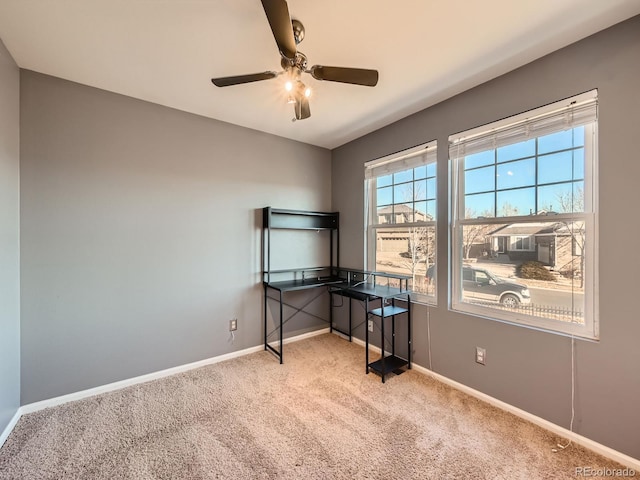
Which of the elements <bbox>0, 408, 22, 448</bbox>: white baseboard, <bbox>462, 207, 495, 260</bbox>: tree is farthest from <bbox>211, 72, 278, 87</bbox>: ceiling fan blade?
<bbox>0, 408, 22, 448</bbox>: white baseboard

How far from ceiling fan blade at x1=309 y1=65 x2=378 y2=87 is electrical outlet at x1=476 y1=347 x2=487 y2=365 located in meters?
2.20

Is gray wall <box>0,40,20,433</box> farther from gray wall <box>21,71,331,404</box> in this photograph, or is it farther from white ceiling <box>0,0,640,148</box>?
white ceiling <box>0,0,640,148</box>

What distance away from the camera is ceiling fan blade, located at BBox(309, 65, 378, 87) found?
5.22 feet

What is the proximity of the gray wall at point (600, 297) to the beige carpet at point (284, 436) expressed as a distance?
215mm

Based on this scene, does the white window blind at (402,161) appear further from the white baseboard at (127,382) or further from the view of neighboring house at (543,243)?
the white baseboard at (127,382)

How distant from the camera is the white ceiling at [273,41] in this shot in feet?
5.01

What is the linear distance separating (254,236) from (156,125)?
143 centimetres

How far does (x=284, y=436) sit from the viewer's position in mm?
1814

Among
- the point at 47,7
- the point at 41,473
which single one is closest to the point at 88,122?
the point at 47,7

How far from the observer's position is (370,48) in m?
1.86

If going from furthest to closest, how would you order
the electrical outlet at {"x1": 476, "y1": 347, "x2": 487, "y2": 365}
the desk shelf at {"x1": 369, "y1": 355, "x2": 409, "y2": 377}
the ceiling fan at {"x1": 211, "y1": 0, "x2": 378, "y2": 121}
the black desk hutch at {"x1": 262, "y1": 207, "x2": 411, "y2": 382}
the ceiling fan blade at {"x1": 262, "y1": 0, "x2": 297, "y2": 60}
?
the black desk hutch at {"x1": 262, "y1": 207, "x2": 411, "y2": 382}, the desk shelf at {"x1": 369, "y1": 355, "x2": 409, "y2": 377}, the electrical outlet at {"x1": 476, "y1": 347, "x2": 487, "y2": 365}, the ceiling fan at {"x1": 211, "y1": 0, "x2": 378, "y2": 121}, the ceiling fan blade at {"x1": 262, "y1": 0, "x2": 297, "y2": 60}

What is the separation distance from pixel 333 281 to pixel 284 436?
1.81 m

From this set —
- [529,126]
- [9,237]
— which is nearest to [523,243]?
[529,126]

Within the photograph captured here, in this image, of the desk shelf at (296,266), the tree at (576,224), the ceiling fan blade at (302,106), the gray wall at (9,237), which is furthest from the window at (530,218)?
the gray wall at (9,237)
